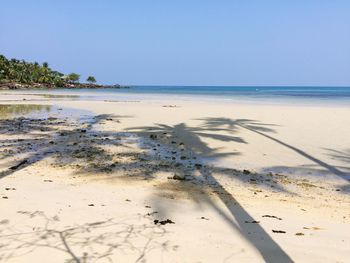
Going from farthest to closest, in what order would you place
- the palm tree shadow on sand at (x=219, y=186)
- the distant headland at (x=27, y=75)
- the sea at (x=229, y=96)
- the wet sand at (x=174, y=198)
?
the distant headland at (x=27, y=75) < the sea at (x=229, y=96) < the palm tree shadow on sand at (x=219, y=186) < the wet sand at (x=174, y=198)

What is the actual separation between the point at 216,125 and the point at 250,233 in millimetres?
13354

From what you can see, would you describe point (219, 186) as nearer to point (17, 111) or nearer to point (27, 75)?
point (17, 111)

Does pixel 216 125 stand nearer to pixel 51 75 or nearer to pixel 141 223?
pixel 141 223

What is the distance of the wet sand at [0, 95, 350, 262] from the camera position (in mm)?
4613

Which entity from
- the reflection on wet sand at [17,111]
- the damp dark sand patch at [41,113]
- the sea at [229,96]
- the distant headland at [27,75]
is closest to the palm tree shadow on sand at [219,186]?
the damp dark sand patch at [41,113]

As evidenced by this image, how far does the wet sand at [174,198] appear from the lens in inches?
182

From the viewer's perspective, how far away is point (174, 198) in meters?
6.93

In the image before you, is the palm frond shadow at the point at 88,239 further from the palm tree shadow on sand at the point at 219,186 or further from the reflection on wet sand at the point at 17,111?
the reflection on wet sand at the point at 17,111

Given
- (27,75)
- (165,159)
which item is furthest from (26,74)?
(165,159)

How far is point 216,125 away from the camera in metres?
18.4

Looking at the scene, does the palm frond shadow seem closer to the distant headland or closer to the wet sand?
the wet sand

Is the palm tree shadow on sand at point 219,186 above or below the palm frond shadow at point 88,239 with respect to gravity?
below

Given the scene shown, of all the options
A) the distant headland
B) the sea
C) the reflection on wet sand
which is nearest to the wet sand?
the reflection on wet sand

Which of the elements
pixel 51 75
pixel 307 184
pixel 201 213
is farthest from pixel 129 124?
pixel 51 75
